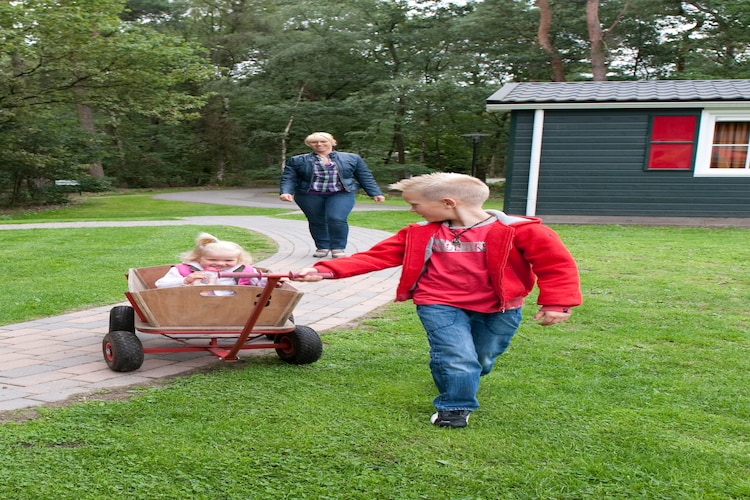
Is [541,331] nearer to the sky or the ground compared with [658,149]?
nearer to the ground

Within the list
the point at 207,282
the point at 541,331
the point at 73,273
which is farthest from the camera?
the point at 73,273

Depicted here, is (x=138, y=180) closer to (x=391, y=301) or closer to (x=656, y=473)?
(x=391, y=301)

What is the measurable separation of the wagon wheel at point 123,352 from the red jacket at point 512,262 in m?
1.39

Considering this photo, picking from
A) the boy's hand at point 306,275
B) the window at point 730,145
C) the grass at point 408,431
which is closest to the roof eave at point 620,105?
the window at point 730,145

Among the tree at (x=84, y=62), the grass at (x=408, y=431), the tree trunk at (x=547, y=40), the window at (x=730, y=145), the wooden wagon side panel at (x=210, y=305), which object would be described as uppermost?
the tree trunk at (x=547, y=40)

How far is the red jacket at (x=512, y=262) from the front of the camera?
10.2 feet

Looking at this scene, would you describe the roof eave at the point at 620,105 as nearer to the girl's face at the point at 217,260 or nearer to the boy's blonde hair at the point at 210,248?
the boy's blonde hair at the point at 210,248

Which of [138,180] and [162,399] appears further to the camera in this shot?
[138,180]

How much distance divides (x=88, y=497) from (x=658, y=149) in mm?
14598

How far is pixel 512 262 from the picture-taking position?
3268mm

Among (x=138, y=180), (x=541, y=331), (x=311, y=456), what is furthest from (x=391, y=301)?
(x=138, y=180)

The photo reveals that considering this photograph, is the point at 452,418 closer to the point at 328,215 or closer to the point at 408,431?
the point at 408,431

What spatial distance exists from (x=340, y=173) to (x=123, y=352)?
16.0ft

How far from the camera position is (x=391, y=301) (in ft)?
20.8
